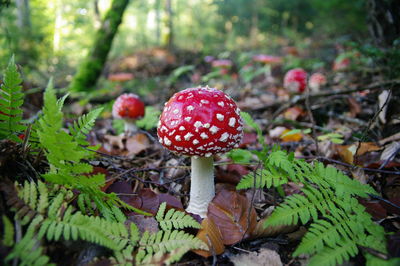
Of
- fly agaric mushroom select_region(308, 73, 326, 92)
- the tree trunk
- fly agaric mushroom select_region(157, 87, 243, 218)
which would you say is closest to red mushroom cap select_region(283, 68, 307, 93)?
fly agaric mushroom select_region(308, 73, 326, 92)

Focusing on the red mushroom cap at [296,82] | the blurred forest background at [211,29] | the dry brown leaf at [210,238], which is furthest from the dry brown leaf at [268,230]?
the blurred forest background at [211,29]

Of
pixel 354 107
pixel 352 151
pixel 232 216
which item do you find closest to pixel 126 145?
pixel 232 216

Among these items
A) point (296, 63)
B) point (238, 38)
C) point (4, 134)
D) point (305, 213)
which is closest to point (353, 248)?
point (305, 213)

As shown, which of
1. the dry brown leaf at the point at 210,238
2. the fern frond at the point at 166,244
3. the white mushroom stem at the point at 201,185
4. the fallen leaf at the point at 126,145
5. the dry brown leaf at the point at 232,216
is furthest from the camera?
the fallen leaf at the point at 126,145

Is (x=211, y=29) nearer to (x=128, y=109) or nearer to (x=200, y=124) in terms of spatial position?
(x=128, y=109)

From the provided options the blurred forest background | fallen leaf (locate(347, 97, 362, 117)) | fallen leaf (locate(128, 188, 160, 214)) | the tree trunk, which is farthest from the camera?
the blurred forest background

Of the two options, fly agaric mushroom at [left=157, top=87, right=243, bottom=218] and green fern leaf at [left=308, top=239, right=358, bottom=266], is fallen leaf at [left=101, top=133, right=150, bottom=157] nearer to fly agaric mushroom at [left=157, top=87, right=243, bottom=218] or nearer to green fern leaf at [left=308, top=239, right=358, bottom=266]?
fly agaric mushroom at [left=157, top=87, right=243, bottom=218]

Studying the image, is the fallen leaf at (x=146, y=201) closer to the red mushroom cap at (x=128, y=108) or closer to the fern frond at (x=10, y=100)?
the fern frond at (x=10, y=100)
